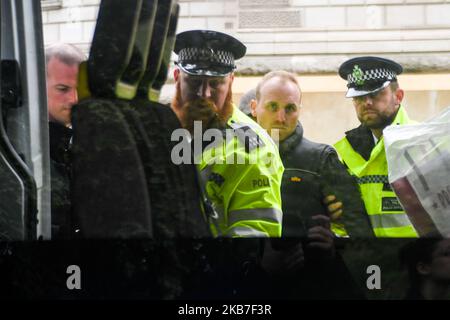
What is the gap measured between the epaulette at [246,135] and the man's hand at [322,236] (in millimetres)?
331

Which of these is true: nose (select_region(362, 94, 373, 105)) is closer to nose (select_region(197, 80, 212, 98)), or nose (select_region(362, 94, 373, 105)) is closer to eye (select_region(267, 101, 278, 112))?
eye (select_region(267, 101, 278, 112))

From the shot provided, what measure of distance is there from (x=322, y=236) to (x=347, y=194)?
0.17 meters

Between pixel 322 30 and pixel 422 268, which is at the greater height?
pixel 322 30

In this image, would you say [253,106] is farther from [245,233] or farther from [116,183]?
[116,183]

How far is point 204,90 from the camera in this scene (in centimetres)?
385

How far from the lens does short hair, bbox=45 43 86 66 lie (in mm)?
3850

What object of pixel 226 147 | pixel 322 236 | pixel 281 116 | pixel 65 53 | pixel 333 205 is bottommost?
pixel 322 236

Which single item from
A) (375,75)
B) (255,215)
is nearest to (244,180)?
(255,215)

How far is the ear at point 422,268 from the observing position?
384 centimetres

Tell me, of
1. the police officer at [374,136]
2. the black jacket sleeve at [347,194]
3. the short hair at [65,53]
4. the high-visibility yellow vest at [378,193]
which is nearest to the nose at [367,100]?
the police officer at [374,136]

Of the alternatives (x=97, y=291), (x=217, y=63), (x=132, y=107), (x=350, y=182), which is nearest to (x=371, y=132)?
(x=350, y=182)

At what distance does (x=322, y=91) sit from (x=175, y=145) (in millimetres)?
553

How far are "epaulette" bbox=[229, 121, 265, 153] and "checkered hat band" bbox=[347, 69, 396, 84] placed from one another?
15.1 inches

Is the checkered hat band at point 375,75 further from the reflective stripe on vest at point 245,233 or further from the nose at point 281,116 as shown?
the reflective stripe on vest at point 245,233
